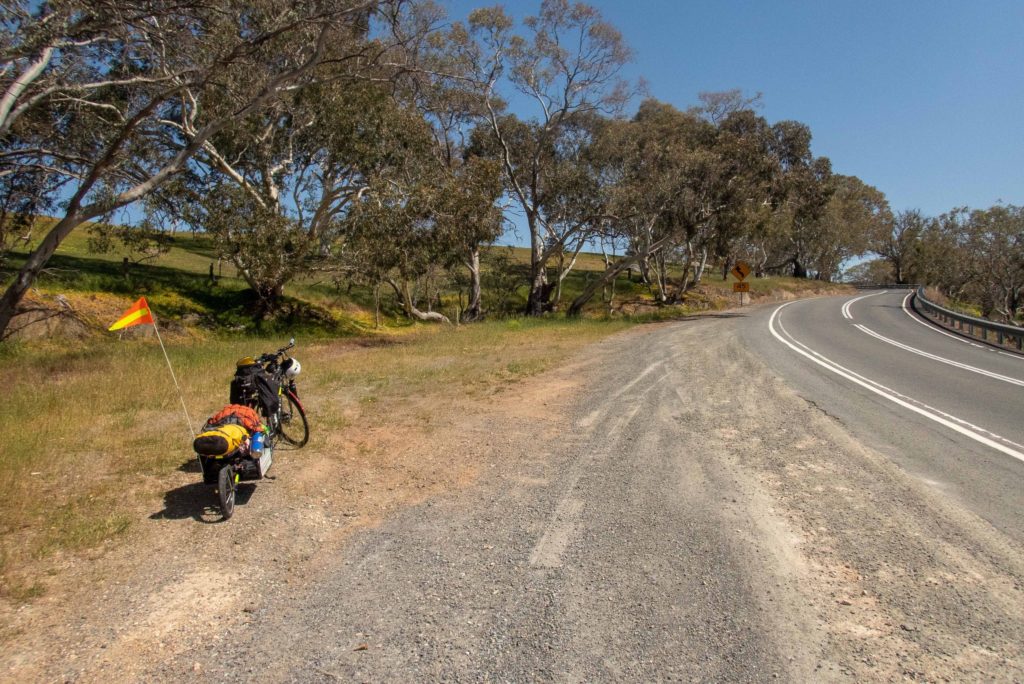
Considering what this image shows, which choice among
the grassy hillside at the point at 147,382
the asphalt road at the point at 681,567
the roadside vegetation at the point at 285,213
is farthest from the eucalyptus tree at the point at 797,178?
the asphalt road at the point at 681,567

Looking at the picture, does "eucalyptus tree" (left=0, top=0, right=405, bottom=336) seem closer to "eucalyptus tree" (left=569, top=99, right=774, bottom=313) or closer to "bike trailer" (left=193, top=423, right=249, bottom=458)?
"bike trailer" (left=193, top=423, right=249, bottom=458)

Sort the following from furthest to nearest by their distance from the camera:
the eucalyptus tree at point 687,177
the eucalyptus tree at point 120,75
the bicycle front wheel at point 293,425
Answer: the eucalyptus tree at point 687,177 → the eucalyptus tree at point 120,75 → the bicycle front wheel at point 293,425

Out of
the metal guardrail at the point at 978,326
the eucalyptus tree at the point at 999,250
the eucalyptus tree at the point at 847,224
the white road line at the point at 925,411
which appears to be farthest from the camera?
the eucalyptus tree at the point at 847,224

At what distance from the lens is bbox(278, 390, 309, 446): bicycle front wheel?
23.1 ft

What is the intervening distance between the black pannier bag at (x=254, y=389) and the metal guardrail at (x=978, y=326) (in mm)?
18714

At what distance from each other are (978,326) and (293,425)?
22.4m

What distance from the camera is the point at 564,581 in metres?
4.04

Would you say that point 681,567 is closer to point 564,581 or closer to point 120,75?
point 564,581

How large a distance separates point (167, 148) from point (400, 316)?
14.4 metres

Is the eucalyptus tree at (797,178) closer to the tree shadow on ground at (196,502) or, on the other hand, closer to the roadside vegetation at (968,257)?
the roadside vegetation at (968,257)

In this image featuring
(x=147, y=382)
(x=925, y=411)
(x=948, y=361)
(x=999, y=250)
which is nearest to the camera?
(x=925, y=411)

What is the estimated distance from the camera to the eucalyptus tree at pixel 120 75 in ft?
31.4

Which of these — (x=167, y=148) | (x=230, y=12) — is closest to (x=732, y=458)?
(x=230, y=12)

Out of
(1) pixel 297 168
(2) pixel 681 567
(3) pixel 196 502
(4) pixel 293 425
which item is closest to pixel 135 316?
(4) pixel 293 425
